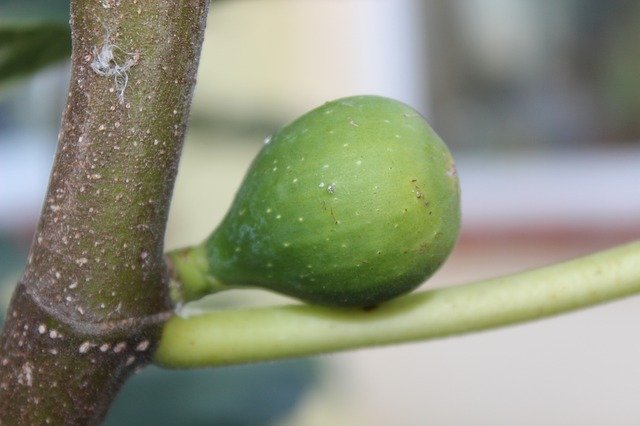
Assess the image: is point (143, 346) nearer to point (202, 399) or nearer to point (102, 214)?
point (102, 214)

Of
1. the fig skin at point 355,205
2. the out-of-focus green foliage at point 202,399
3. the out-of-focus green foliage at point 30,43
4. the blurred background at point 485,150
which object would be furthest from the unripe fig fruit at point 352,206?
the blurred background at point 485,150

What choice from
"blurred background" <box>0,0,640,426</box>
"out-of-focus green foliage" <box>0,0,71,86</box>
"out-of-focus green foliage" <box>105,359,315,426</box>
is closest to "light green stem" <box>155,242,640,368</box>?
"out-of-focus green foliage" <box>0,0,71,86</box>

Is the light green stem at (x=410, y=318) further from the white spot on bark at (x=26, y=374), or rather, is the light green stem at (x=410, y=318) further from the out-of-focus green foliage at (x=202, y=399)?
the out-of-focus green foliage at (x=202, y=399)

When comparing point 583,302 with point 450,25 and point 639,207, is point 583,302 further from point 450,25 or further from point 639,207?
point 450,25

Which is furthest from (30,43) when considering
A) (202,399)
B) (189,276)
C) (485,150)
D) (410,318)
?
(485,150)

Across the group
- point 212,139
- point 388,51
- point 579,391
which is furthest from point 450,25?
point 212,139

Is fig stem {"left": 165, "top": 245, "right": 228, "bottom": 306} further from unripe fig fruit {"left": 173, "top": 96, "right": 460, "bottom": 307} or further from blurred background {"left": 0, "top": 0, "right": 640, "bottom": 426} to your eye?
blurred background {"left": 0, "top": 0, "right": 640, "bottom": 426}
